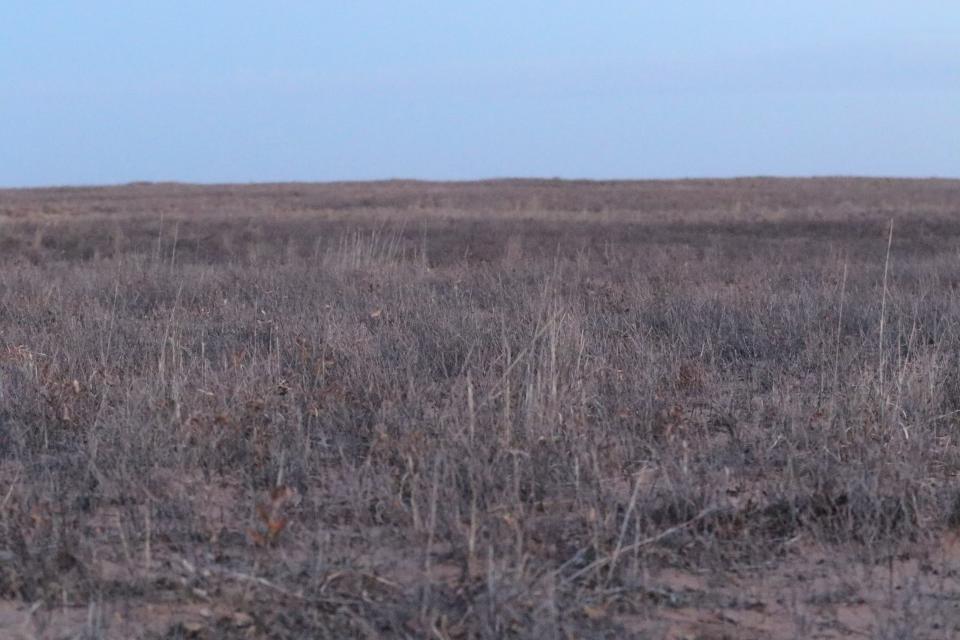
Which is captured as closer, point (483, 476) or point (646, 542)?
point (646, 542)

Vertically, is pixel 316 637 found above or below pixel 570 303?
below

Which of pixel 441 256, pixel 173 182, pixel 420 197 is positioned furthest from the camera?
pixel 173 182

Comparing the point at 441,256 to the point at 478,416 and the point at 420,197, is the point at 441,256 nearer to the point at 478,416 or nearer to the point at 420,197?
the point at 478,416

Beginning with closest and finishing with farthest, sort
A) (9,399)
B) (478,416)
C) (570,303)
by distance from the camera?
(478,416), (9,399), (570,303)

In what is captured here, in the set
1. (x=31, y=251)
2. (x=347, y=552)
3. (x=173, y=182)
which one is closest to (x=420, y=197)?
(x=31, y=251)

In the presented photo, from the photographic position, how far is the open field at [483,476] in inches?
118

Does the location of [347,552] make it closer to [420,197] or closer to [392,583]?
[392,583]

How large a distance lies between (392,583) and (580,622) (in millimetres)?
536

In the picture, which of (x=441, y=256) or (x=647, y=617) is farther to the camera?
(x=441, y=256)

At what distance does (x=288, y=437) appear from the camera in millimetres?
4383

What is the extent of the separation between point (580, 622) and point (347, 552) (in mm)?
790

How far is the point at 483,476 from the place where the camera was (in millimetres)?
3754

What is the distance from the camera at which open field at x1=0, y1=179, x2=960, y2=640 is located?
3008mm

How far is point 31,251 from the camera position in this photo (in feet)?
58.9
